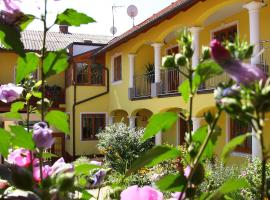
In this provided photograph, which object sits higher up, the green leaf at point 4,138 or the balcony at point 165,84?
the balcony at point 165,84

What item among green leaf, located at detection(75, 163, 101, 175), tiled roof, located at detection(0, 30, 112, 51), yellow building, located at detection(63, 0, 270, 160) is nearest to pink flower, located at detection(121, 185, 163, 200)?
green leaf, located at detection(75, 163, 101, 175)

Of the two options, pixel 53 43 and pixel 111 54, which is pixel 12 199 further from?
pixel 53 43

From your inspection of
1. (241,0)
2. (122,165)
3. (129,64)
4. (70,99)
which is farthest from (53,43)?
(241,0)

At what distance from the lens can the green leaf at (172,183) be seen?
77cm

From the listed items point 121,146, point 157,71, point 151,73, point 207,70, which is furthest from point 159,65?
point 207,70

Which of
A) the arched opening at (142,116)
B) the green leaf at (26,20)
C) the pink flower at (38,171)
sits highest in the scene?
the green leaf at (26,20)

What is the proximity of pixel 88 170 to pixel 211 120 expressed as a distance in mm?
337

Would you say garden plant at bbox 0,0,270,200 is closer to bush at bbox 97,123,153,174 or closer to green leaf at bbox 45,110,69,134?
green leaf at bbox 45,110,69,134

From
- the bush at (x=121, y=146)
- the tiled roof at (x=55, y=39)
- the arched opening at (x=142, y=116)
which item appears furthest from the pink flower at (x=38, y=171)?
the tiled roof at (x=55, y=39)

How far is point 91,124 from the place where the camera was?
19438 mm

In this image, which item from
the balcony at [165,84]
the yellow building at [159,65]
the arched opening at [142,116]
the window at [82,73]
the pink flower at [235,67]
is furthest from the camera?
the window at [82,73]

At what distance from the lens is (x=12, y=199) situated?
A: 71cm

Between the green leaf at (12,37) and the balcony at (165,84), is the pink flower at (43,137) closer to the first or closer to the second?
the green leaf at (12,37)

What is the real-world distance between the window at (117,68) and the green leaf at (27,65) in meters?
17.3
